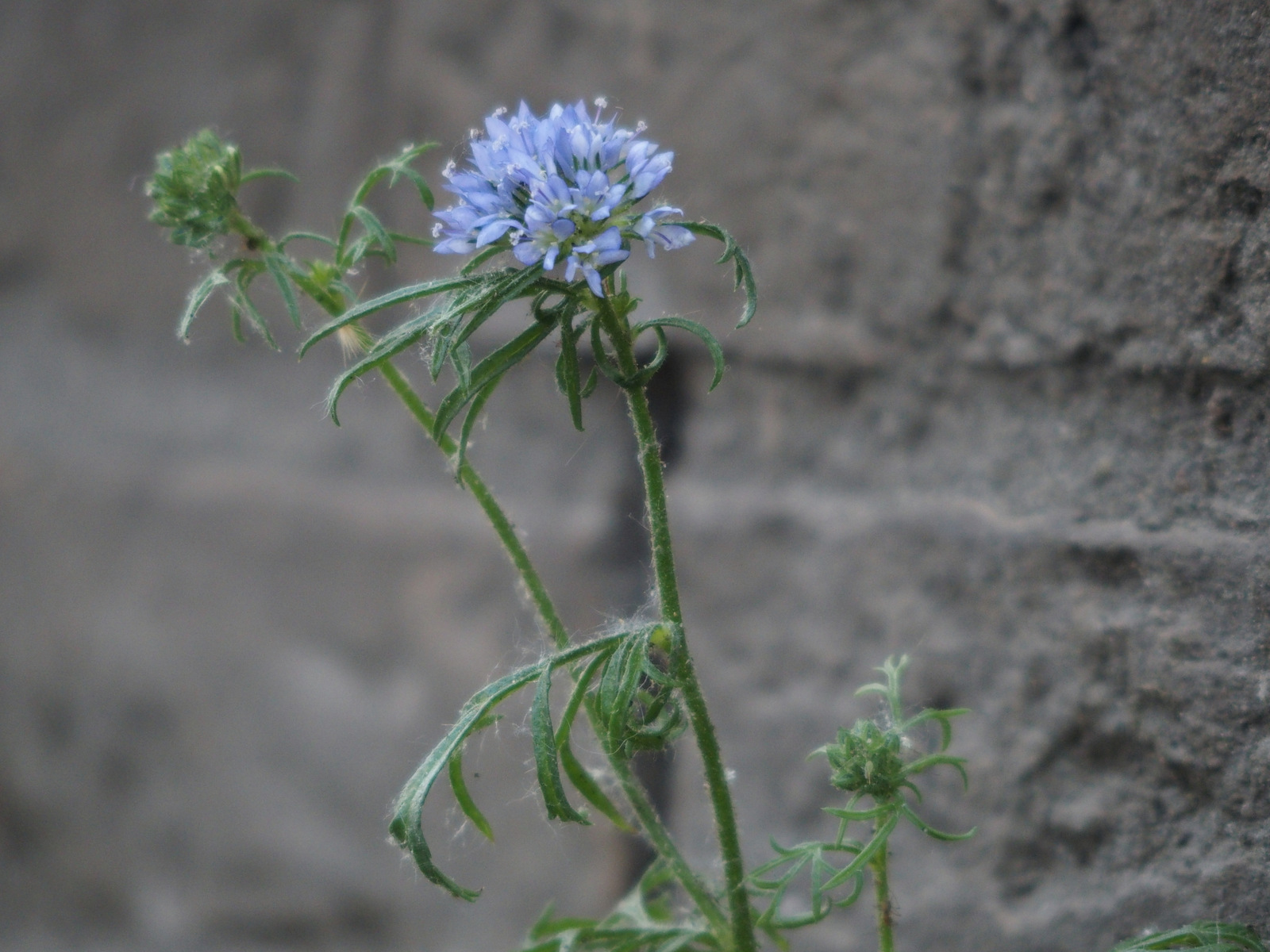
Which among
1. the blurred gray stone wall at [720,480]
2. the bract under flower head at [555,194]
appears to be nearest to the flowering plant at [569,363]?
the bract under flower head at [555,194]

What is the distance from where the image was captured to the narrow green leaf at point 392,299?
1.73 ft

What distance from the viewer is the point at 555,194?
0.52 m

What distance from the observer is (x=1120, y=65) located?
0.73 m

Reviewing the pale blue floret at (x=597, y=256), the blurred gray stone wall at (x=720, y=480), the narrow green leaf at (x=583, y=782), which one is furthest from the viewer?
the blurred gray stone wall at (x=720, y=480)

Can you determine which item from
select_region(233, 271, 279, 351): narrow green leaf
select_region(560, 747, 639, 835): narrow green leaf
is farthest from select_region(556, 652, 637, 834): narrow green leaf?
select_region(233, 271, 279, 351): narrow green leaf

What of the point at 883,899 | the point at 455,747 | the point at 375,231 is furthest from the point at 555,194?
the point at 883,899

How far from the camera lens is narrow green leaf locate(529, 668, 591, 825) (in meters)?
0.52

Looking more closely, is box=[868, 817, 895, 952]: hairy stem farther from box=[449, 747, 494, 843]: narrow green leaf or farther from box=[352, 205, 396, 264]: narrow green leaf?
box=[352, 205, 396, 264]: narrow green leaf

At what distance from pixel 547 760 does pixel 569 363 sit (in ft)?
0.61

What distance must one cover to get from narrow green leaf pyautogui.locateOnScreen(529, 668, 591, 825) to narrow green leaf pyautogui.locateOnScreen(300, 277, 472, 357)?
0.19 metres

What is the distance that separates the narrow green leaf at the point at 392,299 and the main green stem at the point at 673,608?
0.07 meters

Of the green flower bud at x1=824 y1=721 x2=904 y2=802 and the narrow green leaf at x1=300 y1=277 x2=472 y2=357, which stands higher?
the narrow green leaf at x1=300 y1=277 x2=472 y2=357

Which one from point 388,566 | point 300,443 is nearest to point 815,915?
point 388,566

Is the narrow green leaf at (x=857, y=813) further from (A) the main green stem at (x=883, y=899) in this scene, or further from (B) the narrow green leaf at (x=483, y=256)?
(B) the narrow green leaf at (x=483, y=256)
